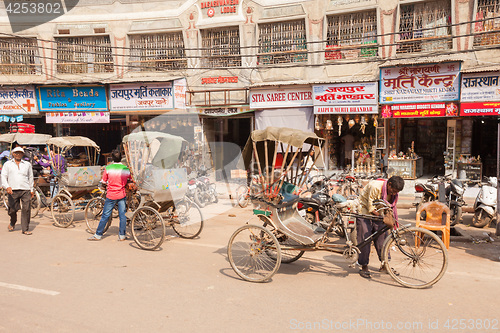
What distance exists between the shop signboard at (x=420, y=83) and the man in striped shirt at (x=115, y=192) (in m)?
9.37

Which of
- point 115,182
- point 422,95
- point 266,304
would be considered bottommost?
point 266,304

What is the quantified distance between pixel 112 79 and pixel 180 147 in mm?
10935

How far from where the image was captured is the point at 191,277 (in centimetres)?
544

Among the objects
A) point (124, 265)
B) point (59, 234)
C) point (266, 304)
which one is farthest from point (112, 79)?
point (266, 304)

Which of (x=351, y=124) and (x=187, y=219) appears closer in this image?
(x=187, y=219)

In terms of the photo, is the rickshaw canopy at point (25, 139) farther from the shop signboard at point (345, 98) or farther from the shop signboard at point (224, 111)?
the shop signboard at point (345, 98)

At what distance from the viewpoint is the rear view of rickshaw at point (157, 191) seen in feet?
22.9

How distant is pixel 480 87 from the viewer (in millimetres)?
11734

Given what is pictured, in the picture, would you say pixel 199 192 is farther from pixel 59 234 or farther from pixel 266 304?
pixel 266 304

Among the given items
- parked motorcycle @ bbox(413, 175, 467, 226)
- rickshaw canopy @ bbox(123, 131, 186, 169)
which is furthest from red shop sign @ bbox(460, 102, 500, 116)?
rickshaw canopy @ bbox(123, 131, 186, 169)

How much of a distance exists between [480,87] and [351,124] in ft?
13.3

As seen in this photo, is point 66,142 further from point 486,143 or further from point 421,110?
point 486,143

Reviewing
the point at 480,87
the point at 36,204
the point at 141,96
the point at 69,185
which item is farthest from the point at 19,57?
the point at 480,87

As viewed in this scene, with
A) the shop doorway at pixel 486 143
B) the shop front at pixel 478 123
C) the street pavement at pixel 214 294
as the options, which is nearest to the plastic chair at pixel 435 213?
the street pavement at pixel 214 294
